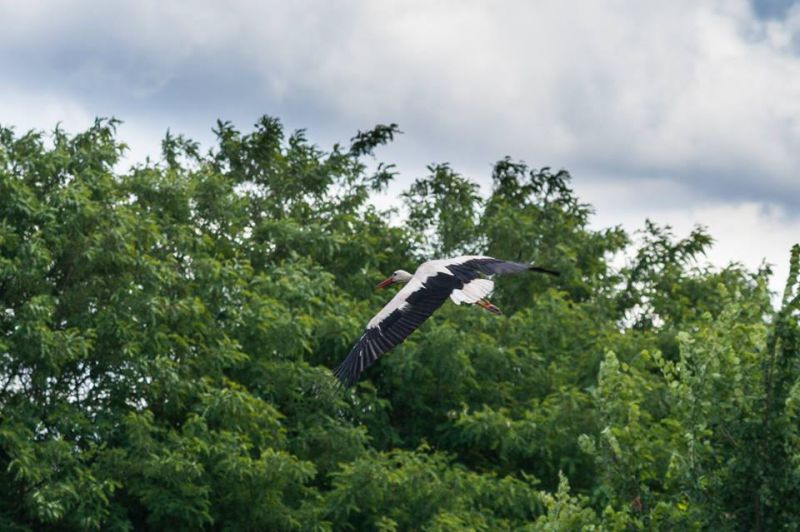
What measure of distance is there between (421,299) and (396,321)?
0.44m

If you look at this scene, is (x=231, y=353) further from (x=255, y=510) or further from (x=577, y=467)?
(x=577, y=467)

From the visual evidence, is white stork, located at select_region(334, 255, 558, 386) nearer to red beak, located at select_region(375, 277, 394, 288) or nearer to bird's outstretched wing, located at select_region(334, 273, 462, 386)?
bird's outstretched wing, located at select_region(334, 273, 462, 386)

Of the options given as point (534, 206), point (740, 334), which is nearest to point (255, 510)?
point (740, 334)

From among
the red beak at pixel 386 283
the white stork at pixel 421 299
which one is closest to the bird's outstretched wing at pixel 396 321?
the white stork at pixel 421 299

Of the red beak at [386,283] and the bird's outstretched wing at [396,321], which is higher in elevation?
the red beak at [386,283]

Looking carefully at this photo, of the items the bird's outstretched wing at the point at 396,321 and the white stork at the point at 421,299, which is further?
the white stork at the point at 421,299

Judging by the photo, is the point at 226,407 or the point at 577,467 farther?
the point at 577,467

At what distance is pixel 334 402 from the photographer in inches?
675

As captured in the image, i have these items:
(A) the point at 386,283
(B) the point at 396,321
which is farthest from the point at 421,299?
(A) the point at 386,283

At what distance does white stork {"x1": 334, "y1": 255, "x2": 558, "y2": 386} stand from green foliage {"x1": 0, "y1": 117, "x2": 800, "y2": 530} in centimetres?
133

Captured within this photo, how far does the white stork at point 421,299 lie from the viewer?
1104 cm

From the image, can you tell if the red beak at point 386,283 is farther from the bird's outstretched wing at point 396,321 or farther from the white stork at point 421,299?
the bird's outstretched wing at point 396,321

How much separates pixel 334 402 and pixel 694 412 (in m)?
7.58

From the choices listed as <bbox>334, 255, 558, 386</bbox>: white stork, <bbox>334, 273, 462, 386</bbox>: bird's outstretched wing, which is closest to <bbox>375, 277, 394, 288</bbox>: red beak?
<bbox>334, 255, 558, 386</bbox>: white stork
